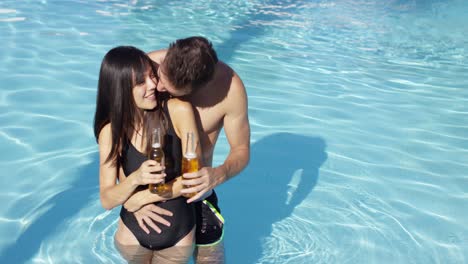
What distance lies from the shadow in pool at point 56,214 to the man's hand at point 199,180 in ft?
6.11

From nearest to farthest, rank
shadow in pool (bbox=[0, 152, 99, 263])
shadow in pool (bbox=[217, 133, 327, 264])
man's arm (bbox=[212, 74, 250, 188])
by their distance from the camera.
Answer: man's arm (bbox=[212, 74, 250, 188]) → shadow in pool (bbox=[0, 152, 99, 263]) → shadow in pool (bbox=[217, 133, 327, 264])

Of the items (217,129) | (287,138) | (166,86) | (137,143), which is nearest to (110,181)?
(137,143)

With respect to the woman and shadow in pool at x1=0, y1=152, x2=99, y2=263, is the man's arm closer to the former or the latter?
the woman

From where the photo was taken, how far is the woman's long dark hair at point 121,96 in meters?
2.32

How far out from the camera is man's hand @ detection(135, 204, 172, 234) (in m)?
2.62

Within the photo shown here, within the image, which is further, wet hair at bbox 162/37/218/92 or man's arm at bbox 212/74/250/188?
man's arm at bbox 212/74/250/188

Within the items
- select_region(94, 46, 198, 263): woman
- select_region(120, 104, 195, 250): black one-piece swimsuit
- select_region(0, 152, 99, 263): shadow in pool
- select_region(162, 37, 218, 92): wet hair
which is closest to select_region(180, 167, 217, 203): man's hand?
select_region(94, 46, 198, 263): woman

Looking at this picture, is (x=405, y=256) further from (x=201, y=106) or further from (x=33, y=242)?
(x=33, y=242)

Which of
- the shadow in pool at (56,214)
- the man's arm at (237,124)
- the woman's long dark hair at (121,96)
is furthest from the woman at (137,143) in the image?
the shadow in pool at (56,214)

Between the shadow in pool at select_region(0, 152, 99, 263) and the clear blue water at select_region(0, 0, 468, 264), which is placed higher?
the clear blue water at select_region(0, 0, 468, 264)

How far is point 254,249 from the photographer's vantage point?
397cm

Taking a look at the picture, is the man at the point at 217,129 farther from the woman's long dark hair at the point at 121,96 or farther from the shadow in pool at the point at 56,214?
the shadow in pool at the point at 56,214

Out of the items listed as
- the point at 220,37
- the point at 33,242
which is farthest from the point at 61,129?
the point at 220,37

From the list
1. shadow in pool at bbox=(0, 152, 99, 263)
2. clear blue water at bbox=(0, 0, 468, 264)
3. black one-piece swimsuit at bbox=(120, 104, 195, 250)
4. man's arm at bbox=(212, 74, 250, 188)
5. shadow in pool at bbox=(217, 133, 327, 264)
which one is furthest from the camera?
shadow in pool at bbox=(217, 133, 327, 264)
